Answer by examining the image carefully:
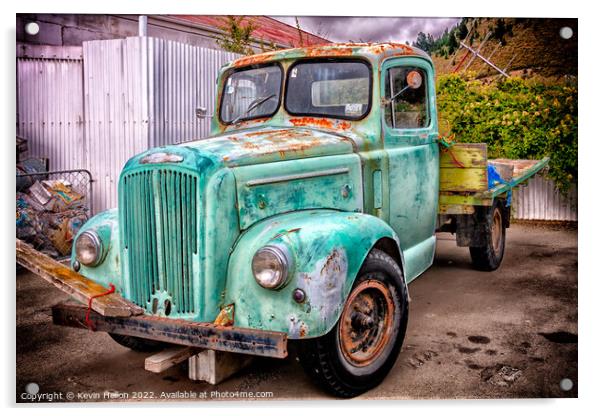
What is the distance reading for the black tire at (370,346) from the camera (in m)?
3.10

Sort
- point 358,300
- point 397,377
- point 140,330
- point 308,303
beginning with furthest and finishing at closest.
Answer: point 397,377, point 358,300, point 140,330, point 308,303

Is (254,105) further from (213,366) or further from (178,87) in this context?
(178,87)

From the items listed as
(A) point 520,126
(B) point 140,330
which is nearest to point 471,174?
(A) point 520,126

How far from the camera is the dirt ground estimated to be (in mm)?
3447

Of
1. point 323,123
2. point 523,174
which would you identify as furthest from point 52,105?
point 523,174

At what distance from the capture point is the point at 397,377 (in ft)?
11.7

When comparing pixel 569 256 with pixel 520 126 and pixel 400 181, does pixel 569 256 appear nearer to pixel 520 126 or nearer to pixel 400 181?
pixel 400 181

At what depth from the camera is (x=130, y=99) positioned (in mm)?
5672

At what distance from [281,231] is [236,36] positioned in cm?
280

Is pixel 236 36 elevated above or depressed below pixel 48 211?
above

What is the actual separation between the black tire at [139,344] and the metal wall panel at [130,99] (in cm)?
187

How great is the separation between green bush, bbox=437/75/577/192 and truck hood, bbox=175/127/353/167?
1.51 m

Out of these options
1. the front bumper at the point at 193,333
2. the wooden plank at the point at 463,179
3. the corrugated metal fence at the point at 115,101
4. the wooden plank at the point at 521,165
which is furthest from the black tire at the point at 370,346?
the corrugated metal fence at the point at 115,101

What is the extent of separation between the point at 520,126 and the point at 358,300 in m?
3.77
